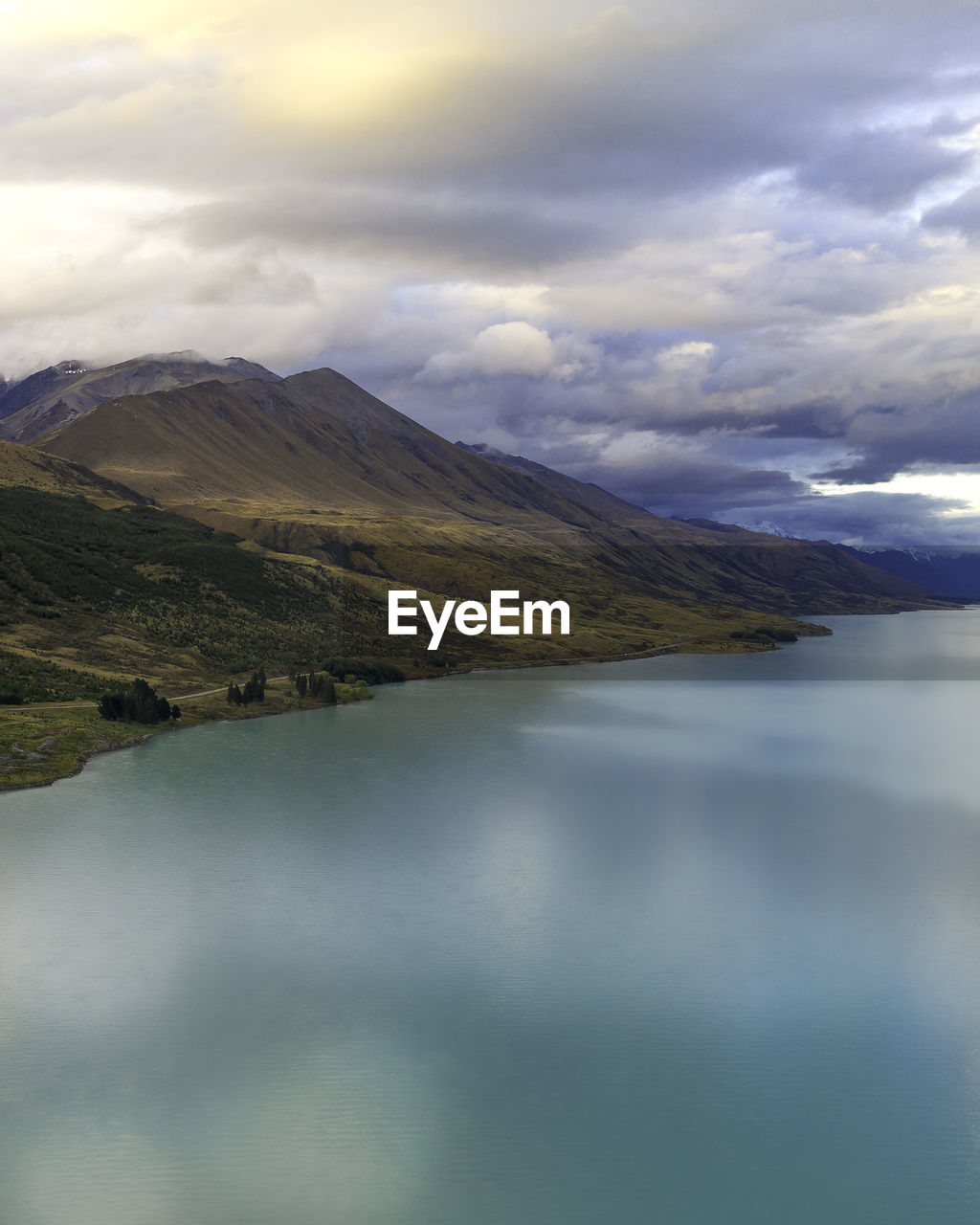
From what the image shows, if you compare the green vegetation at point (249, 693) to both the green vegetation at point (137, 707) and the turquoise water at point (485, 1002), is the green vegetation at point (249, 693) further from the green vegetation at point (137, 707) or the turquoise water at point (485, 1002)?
the turquoise water at point (485, 1002)

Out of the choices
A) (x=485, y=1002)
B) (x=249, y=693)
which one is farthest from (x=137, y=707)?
(x=485, y=1002)

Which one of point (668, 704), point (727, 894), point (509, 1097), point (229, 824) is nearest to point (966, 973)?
point (727, 894)

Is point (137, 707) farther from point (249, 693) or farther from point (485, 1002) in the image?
point (485, 1002)

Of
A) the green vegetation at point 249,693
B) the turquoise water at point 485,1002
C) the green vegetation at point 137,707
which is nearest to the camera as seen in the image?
the turquoise water at point 485,1002

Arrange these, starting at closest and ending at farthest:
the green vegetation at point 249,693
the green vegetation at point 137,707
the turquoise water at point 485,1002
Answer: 1. the turquoise water at point 485,1002
2. the green vegetation at point 137,707
3. the green vegetation at point 249,693

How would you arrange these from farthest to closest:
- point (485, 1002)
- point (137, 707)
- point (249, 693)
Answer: point (249, 693), point (137, 707), point (485, 1002)

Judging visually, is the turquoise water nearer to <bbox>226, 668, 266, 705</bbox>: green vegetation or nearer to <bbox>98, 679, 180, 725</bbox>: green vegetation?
<bbox>98, 679, 180, 725</bbox>: green vegetation

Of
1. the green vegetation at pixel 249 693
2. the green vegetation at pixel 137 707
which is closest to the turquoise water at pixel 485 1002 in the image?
the green vegetation at pixel 137 707

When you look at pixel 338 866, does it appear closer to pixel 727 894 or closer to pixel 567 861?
pixel 567 861
